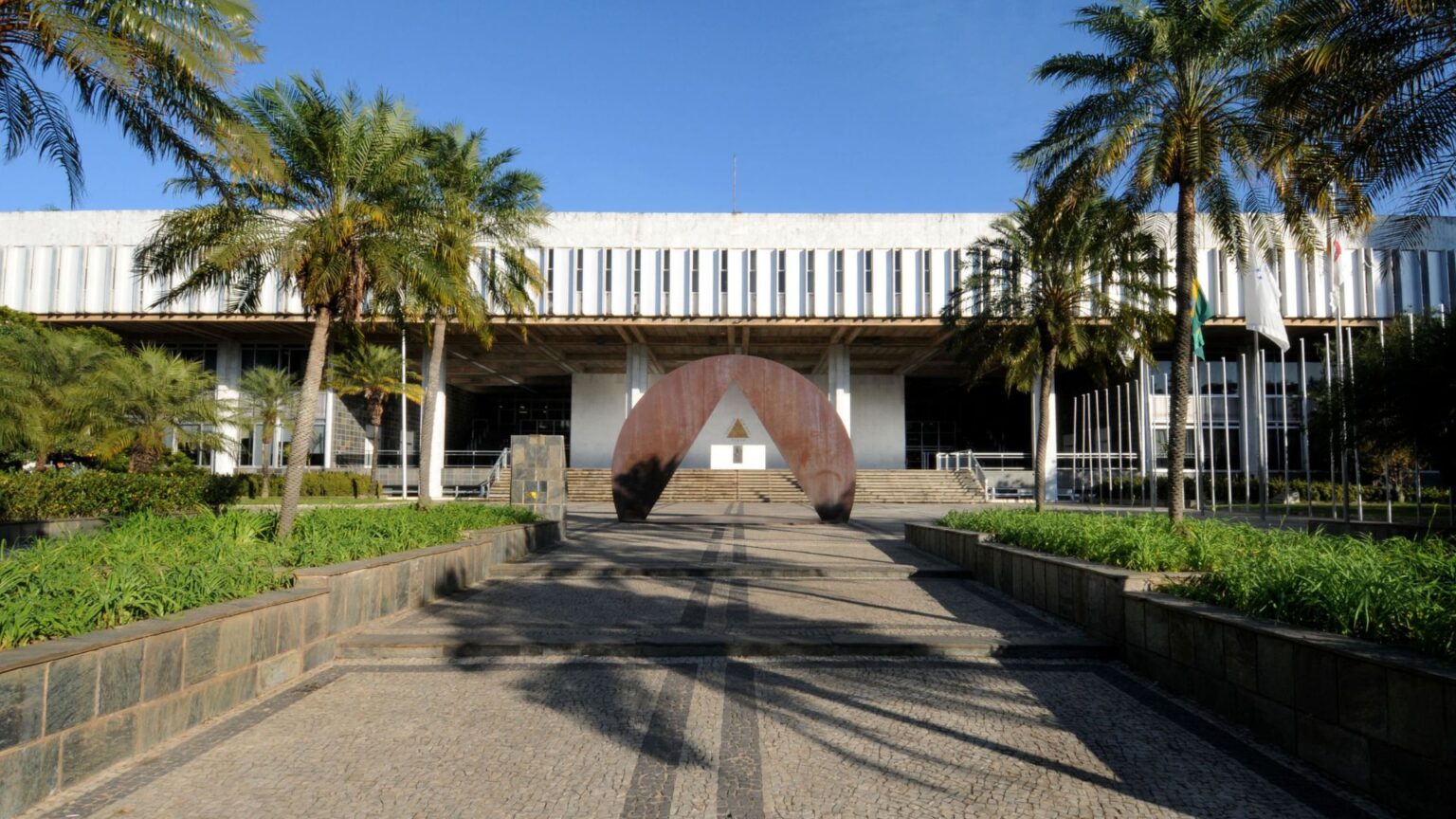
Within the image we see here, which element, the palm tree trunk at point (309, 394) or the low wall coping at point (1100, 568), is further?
the palm tree trunk at point (309, 394)

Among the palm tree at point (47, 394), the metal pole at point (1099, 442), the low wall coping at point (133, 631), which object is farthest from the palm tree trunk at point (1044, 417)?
the palm tree at point (47, 394)

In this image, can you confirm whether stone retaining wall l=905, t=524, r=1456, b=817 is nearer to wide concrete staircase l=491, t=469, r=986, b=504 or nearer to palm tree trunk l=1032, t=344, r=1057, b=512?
palm tree trunk l=1032, t=344, r=1057, b=512

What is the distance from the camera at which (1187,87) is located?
11586 mm

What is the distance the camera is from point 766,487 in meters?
37.0

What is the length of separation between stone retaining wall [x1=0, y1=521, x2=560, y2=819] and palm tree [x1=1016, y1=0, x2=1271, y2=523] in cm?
940

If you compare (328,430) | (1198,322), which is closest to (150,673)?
(1198,322)

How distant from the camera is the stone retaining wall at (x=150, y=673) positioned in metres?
3.82

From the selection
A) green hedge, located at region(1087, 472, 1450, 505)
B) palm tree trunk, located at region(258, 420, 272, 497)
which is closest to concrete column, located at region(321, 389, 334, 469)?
palm tree trunk, located at region(258, 420, 272, 497)

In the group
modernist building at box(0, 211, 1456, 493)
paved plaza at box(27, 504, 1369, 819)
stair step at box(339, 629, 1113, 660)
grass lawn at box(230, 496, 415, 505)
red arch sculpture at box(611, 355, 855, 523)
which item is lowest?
paved plaza at box(27, 504, 1369, 819)

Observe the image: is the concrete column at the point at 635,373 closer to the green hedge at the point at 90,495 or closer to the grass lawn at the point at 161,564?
the green hedge at the point at 90,495

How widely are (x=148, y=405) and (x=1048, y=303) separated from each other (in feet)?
70.5

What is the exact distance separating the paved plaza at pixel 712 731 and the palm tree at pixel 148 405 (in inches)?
677

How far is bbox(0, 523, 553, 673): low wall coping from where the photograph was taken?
13.0ft

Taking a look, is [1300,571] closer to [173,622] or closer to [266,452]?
[173,622]
